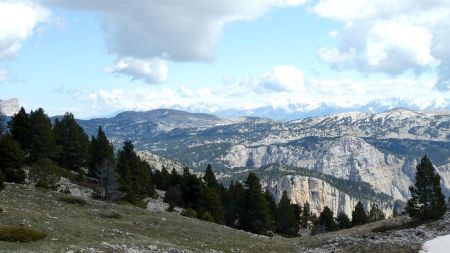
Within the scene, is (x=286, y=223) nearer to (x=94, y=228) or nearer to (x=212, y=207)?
(x=212, y=207)

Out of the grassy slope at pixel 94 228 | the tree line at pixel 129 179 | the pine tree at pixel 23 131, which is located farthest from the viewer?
the pine tree at pixel 23 131

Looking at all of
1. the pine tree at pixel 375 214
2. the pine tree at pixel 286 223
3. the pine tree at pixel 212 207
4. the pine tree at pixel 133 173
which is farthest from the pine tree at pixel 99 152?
the pine tree at pixel 375 214

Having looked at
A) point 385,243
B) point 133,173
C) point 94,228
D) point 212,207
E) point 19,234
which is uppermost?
point 133,173

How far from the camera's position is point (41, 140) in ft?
283

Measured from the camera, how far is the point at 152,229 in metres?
46.8

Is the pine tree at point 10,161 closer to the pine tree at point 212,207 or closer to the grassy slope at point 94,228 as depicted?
the grassy slope at point 94,228

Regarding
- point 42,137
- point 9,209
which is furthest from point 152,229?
point 42,137

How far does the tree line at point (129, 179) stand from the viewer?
204 feet

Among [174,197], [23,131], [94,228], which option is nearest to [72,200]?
[94,228]

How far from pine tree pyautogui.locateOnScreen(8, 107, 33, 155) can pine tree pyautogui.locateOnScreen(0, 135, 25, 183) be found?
77.4 feet

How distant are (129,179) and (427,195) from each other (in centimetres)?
5652

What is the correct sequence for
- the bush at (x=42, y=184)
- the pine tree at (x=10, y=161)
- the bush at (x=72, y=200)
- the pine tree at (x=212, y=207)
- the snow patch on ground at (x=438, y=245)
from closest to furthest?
the snow patch on ground at (x=438, y=245) → the bush at (x=72, y=200) → the pine tree at (x=10, y=161) → the bush at (x=42, y=184) → the pine tree at (x=212, y=207)

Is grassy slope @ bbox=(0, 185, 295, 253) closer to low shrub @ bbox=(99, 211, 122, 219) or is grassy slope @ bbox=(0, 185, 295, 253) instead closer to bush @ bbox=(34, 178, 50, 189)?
low shrub @ bbox=(99, 211, 122, 219)

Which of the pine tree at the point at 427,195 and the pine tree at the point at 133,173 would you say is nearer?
the pine tree at the point at 427,195
